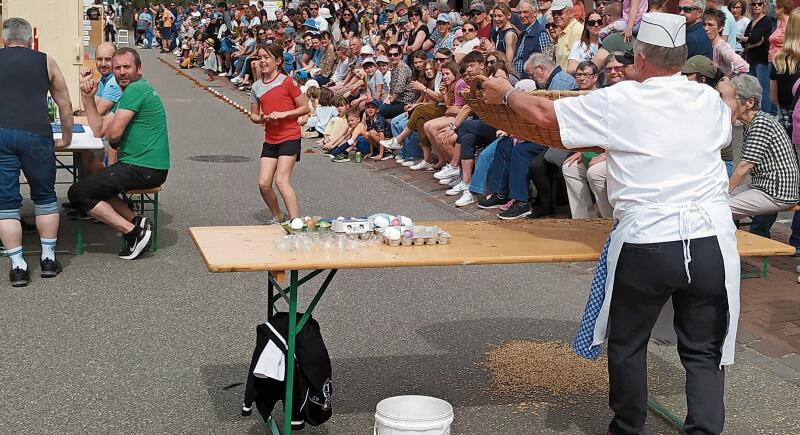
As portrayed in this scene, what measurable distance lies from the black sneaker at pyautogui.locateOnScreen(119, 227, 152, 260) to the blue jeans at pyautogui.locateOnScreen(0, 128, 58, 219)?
2.72 ft

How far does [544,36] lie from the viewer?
13.1 m

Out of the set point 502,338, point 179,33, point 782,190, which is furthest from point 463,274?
point 179,33

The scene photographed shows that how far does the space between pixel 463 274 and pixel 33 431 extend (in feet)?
13.9

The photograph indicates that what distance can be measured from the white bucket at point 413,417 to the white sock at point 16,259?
4.37 metres

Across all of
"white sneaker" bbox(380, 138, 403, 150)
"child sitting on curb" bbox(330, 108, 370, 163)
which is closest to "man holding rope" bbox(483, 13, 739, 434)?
"white sneaker" bbox(380, 138, 403, 150)

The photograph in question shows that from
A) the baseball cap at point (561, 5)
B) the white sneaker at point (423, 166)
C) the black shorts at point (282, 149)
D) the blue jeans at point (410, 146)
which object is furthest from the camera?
the blue jeans at point (410, 146)

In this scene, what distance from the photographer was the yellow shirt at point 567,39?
13.0 metres

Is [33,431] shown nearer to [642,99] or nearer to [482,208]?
[642,99]

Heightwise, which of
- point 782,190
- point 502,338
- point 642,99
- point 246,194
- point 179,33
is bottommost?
point 179,33

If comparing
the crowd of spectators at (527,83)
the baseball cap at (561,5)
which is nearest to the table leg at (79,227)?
the crowd of spectators at (527,83)

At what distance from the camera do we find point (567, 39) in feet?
43.0

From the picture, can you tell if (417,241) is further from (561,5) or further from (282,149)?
(561,5)

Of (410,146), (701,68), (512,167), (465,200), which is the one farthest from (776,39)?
(410,146)

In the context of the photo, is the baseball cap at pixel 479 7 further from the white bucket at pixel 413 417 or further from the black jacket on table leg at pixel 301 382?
the white bucket at pixel 413 417
